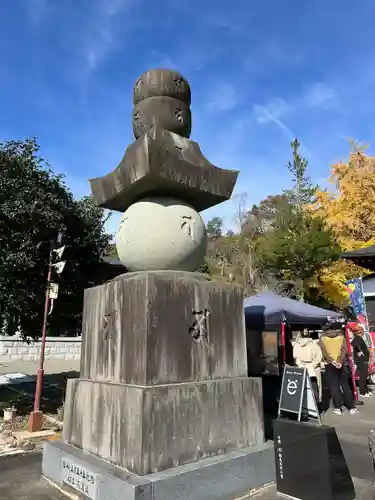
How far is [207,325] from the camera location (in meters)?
3.84

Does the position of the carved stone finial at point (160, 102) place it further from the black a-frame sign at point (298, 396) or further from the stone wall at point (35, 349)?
the stone wall at point (35, 349)

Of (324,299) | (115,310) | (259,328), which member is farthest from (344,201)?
(115,310)

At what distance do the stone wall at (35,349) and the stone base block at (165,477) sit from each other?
17.0 meters

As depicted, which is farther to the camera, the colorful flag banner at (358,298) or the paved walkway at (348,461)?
the colorful flag banner at (358,298)

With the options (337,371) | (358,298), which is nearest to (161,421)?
(337,371)

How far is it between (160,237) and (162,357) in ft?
3.95

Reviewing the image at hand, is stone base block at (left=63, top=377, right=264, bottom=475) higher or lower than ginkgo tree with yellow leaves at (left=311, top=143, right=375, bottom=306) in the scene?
lower

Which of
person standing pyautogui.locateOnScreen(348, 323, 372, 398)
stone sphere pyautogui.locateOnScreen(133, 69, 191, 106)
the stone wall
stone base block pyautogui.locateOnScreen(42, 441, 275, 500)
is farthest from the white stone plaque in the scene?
the stone wall

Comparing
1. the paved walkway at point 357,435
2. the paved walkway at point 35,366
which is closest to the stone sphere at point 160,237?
the paved walkway at point 357,435

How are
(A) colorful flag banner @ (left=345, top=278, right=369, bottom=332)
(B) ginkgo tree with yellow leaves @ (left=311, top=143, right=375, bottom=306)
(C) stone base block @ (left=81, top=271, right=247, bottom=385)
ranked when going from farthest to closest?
(B) ginkgo tree with yellow leaves @ (left=311, top=143, right=375, bottom=306) → (A) colorful flag banner @ (left=345, top=278, right=369, bottom=332) → (C) stone base block @ (left=81, top=271, right=247, bottom=385)

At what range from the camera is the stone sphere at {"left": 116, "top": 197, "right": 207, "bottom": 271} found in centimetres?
390

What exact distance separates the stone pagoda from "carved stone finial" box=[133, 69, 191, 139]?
0.01 metres

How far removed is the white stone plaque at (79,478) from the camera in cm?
321

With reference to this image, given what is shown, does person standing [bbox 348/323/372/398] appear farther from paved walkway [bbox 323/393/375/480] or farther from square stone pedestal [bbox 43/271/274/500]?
square stone pedestal [bbox 43/271/274/500]
